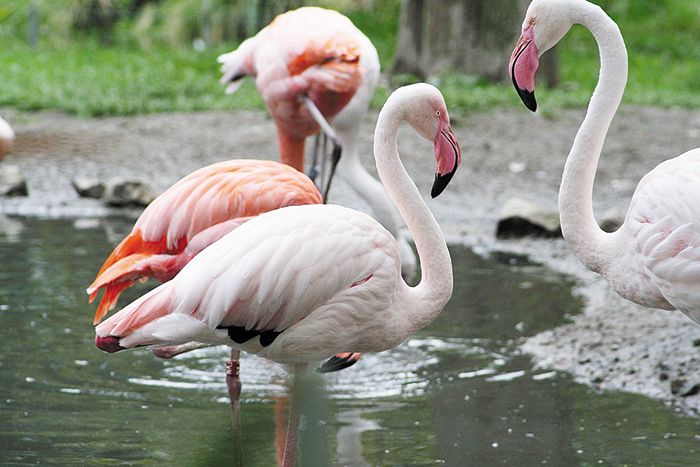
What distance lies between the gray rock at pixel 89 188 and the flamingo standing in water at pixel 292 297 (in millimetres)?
4779

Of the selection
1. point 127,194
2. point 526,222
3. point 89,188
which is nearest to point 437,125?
point 526,222

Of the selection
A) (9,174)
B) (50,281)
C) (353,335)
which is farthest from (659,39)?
(353,335)

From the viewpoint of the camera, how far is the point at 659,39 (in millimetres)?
14305

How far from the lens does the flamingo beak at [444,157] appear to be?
333 cm

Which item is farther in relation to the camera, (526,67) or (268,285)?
(526,67)

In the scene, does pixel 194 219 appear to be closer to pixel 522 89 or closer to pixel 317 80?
pixel 522 89

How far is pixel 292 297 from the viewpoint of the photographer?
2.98 metres

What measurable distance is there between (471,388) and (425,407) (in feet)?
1.01

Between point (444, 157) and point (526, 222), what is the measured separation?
11.5 ft

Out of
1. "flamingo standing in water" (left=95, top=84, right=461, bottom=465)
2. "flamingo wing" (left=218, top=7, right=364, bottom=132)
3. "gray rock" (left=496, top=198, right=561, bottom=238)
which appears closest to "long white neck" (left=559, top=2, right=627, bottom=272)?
"flamingo standing in water" (left=95, top=84, right=461, bottom=465)

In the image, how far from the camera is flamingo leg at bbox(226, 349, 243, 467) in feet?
11.3

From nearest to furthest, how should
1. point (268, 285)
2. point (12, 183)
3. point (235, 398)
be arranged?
point (268, 285)
point (235, 398)
point (12, 183)

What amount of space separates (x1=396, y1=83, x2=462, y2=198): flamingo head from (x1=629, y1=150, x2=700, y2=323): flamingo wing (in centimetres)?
66

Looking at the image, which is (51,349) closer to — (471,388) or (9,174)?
(471,388)
